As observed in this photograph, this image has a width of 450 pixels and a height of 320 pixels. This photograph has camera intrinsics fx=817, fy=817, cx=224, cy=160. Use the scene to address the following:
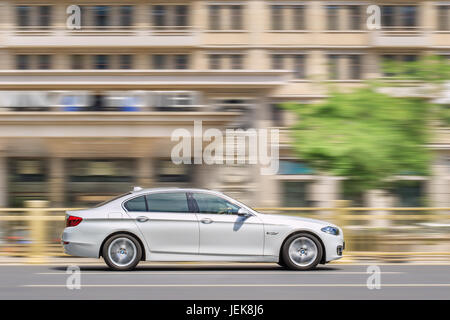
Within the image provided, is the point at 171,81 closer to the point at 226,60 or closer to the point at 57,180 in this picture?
the point at 57,180

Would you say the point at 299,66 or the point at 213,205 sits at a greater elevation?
the point at 299,66

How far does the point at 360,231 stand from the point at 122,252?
5.25 meters

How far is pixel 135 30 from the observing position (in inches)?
1388

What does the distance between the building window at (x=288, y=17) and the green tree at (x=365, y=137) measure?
39.6ft

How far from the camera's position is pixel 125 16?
1395 inches

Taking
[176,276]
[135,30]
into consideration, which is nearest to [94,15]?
[135,30]

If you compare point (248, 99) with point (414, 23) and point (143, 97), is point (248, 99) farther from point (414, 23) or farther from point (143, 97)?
point (414, 23)

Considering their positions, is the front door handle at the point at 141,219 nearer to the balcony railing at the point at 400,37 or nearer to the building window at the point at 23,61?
the building window at the point at 23,61

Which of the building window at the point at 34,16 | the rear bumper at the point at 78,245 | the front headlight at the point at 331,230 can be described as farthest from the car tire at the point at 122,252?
the building window at the point at 34,16

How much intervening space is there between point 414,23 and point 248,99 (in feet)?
38.0

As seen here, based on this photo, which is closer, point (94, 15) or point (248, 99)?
point (248, 99)

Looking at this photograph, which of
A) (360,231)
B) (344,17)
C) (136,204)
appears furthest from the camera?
(344,17)

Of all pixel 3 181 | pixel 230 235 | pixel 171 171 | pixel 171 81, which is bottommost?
pixel 230 235

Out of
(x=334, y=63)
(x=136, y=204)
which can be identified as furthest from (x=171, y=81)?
(x=136, y=204)
